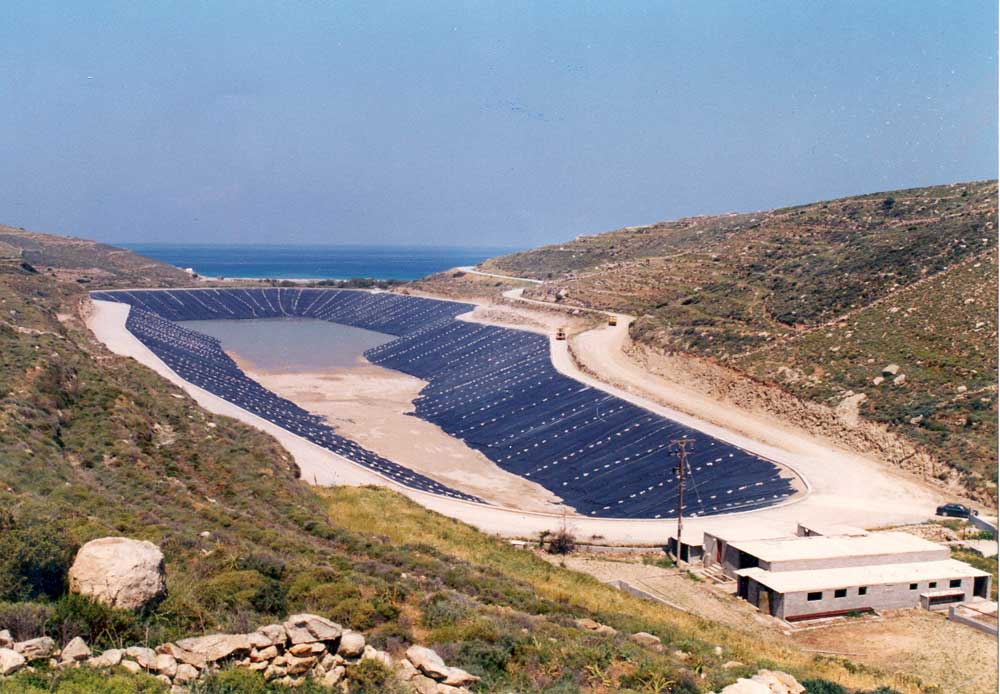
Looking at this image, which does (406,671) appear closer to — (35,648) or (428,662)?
(428,662)

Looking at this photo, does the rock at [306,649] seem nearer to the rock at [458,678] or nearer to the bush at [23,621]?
the rock at [458,678]

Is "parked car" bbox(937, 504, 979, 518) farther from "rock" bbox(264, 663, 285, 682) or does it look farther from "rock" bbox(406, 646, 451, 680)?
"rock" bbox(264, 663, 285, 682)

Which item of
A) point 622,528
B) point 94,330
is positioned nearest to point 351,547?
point 622,528

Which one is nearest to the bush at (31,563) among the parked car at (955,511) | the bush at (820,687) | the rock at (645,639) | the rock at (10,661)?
the rock at (10,661)

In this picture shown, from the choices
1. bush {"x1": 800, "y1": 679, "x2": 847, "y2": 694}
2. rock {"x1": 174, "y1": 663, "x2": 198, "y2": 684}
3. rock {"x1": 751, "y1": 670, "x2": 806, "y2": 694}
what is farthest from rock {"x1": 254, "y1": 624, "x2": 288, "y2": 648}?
bush {"x1": 800, "y1": 679, "x2": 847, "y2": 694}

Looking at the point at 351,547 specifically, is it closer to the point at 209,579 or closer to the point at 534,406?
the point at 209,579
